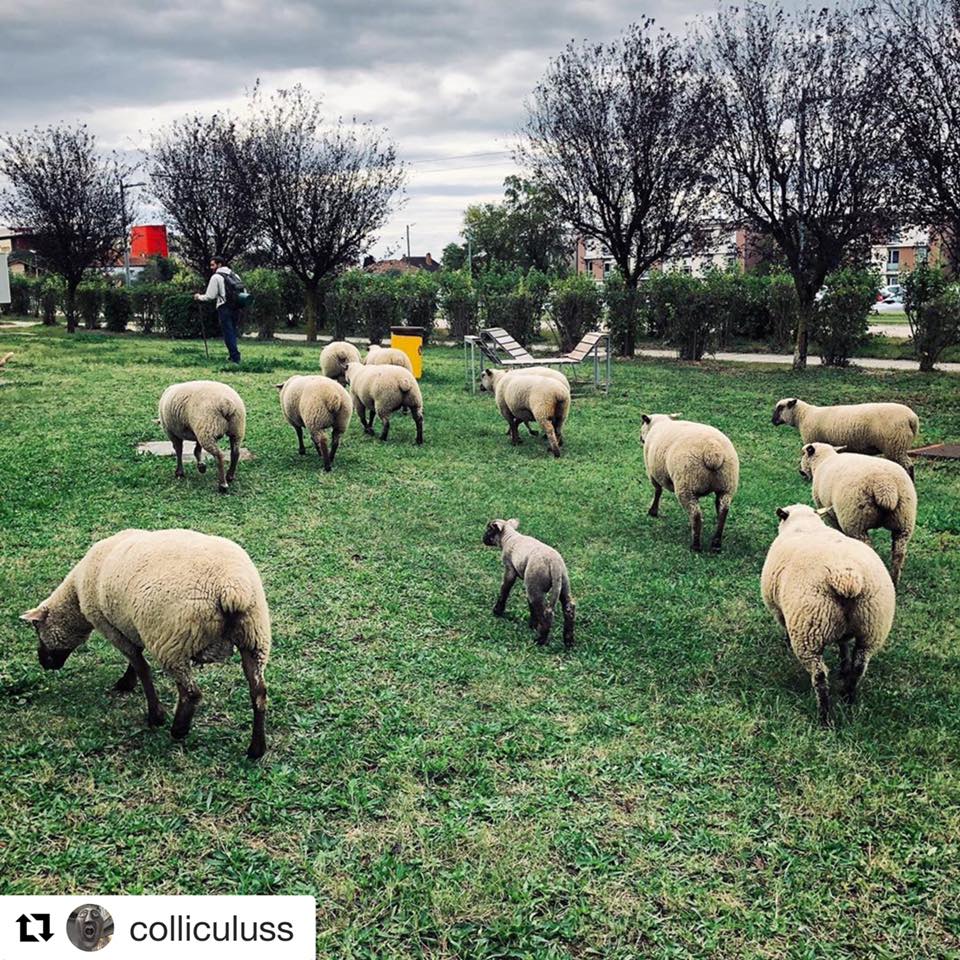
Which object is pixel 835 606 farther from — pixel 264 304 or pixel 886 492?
pixel 264 304

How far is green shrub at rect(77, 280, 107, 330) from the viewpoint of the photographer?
29406 millimetres

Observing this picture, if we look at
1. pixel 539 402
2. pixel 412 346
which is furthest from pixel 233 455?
pixel 412 346

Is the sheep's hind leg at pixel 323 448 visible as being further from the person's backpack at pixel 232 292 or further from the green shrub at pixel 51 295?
the green shrub at pixel 51 295

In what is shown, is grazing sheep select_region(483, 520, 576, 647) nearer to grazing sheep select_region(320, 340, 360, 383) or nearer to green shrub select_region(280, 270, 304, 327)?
grazing sheep select_region(320, 340, 360, 383)

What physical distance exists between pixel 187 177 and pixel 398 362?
21.9 meters

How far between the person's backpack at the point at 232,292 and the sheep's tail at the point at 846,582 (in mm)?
14501

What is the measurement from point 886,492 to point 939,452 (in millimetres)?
5379

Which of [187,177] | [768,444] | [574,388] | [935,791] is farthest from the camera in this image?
[187,177]

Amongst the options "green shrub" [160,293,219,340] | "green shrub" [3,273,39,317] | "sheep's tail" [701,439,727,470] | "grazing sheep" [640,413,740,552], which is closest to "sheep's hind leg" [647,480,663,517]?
"grazing sheep" [640,413,740,552]

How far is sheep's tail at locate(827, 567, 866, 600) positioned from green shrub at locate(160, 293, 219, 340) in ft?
85.1

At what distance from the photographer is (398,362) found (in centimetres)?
1355

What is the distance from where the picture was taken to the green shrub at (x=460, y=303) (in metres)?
24.9

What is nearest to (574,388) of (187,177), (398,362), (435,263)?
(398,362)

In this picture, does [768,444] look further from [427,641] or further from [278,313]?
[278,313]
